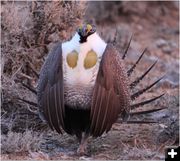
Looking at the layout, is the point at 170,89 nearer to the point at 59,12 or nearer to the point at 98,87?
the point at 59,12

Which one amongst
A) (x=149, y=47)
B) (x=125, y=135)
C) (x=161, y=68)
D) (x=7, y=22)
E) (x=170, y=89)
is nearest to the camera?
(x=125, y=135)

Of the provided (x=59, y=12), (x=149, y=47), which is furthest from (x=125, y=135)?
(x=149, y=47)

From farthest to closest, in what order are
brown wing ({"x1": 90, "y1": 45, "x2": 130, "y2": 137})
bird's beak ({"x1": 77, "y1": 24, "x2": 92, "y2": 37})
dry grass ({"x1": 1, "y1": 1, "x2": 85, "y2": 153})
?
dry grass ({"x1": 1, "y1": 1, "x2": 85, "y2": 153})
bird's beak ({"x1": 77, "y1": 24, "x2": 92, "y2": 37})
brown wing ({"x1": 90, "y1": 45, "x2": 130, "y2": 137})

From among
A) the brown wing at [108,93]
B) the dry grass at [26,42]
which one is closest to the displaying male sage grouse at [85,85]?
the brown wing at [108,93]

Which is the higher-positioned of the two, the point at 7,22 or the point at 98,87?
the point at 7,22

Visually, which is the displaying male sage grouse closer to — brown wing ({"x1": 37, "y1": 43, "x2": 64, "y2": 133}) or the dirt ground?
brown wing ({"x1": 37, "y1": 43, "x2": 64, "y2": 133})

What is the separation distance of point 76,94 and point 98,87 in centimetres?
18

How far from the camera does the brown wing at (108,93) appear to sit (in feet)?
14.6

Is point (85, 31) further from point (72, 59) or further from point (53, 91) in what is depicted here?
point (53, 91)

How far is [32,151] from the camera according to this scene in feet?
15.8

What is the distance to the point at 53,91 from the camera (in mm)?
4535

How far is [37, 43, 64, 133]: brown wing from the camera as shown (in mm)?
4516

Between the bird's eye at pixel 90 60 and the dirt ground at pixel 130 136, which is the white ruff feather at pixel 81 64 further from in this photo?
the dirt ground at pixel 130 136

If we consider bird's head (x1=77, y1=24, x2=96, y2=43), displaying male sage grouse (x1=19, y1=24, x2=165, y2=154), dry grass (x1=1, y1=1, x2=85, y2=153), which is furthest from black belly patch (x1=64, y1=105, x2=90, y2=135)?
dry grass (x1=1, y1=1, x2=85, y2=153)
